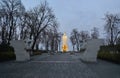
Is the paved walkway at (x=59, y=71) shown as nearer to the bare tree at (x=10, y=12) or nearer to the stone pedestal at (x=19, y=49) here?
the stone pedestal at (x=19, y=49)

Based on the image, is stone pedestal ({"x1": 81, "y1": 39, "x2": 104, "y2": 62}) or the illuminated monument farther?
the illuminated monument

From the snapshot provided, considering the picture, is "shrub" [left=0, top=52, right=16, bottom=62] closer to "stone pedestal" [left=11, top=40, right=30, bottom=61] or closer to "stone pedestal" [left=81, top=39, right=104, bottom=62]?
"stone pedestal" [left=11, top=40, right=30, bottom=61]

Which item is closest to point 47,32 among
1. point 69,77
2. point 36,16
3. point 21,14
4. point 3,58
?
point 36,16

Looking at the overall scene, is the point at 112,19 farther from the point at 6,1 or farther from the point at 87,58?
the point at 87,58

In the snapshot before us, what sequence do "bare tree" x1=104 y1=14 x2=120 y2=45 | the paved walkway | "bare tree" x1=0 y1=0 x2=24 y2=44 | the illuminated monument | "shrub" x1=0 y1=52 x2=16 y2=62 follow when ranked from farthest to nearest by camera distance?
the illuminated monument < "bare tree" x1=104 y1=14 x2=120 y2=45 < "bare tree" x1=0 y1=0 x2=24 y2=44 < "shrub" x1=0 y1=52 x2=16 y2=62 < the paved walkway

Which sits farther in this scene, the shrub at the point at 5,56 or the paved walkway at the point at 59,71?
the shrub at the point at 5,56

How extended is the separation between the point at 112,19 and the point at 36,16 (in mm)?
18433

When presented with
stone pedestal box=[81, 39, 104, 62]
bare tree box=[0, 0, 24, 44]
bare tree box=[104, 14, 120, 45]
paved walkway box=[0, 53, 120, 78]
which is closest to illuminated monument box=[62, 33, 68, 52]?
bare tree box=[104, 14, 120, 45]

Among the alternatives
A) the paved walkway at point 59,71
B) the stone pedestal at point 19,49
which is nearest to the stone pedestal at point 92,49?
the paved walkway at point 59,71

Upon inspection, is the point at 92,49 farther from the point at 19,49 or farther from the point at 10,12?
the point at 10,12

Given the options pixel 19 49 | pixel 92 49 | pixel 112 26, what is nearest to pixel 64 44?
pixel 112 26

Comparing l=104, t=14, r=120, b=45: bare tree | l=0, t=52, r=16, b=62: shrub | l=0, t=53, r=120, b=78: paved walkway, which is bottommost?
l=0, t=53, r=120, b=78: paved walkway

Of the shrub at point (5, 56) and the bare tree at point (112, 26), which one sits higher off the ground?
the bare tree at point (112, 26)

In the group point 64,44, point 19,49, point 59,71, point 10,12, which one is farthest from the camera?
point 64,44
